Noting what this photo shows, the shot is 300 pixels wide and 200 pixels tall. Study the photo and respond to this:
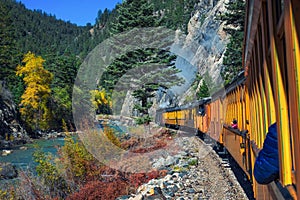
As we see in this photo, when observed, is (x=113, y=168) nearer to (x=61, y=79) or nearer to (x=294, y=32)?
(x=294, y=32)

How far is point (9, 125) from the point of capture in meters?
41.2

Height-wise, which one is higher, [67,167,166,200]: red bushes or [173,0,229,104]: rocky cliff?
[173,0,229,104]: rocky cliff

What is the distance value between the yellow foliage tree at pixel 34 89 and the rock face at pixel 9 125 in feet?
6.11

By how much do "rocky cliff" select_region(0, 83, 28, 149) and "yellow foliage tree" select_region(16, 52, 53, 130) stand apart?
6.07 feet

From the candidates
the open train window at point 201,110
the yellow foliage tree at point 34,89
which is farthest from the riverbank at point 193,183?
the yellow foliage tree at point 34,89

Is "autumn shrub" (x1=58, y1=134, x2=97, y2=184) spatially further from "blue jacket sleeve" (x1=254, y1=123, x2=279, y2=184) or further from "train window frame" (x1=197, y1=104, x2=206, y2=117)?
"blue jacket sleeve" (x1=254, y1=123, x2=279, y2=184)

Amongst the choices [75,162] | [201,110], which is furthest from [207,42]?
[75,162]

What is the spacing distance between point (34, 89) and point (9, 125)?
5.53 metres

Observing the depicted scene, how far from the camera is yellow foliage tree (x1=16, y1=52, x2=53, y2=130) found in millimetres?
43781

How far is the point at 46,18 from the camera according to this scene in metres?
200

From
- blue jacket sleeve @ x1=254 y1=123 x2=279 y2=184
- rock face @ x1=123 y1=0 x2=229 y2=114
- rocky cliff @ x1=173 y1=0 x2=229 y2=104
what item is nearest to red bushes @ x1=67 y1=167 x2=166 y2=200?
blue jacket sleeve @ x1=254 y1=123 x2=279 y2=184

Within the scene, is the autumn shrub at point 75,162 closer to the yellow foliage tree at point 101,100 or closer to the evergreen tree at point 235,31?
the evergreen tree at point 235,31

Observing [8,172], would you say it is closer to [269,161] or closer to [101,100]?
[269,161]

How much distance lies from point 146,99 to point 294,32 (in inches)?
924
